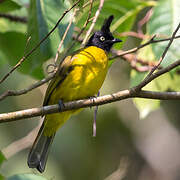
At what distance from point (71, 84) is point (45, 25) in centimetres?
56

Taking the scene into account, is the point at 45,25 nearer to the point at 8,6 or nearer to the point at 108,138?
the point at 8,6

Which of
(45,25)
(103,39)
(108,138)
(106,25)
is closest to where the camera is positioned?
(45,25)

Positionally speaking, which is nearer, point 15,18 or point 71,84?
point 71,84

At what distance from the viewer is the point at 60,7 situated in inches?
127

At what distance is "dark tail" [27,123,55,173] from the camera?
348 cm

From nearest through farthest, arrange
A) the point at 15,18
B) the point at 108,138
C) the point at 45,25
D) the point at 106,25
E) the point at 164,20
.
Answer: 1. the point at 45,25
2. the point at 164,20
3. the point at 106,25
4. the point at 15,18
5. the point at 108,138

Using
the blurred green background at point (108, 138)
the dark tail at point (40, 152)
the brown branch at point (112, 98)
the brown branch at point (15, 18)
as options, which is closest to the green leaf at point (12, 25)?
the brown branch at point (15, 18)

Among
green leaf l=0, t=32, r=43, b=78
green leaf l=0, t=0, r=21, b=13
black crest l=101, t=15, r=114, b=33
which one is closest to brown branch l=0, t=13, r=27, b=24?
green leaf l=0, t=32, r=43, b=78

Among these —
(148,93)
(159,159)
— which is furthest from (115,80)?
(148,93)

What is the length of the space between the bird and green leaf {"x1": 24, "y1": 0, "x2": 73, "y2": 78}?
30 centimetres

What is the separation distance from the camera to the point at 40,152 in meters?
3.63

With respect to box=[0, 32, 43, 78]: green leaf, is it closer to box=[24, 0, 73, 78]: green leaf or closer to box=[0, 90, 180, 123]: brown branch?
box=[24, 0, 73, 78]: green leaf

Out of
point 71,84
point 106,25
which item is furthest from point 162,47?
point 71,84

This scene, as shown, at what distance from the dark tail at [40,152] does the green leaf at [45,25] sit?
2.60ft
